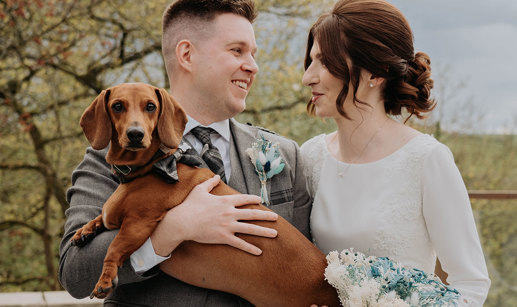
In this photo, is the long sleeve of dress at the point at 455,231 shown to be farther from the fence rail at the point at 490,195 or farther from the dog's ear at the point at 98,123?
the fence rail at the point at 490,195

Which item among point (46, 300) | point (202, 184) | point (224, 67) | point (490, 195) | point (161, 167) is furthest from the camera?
point (490, 195)

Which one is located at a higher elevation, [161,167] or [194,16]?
[194,16]

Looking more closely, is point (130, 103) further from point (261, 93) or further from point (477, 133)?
point (477, 133)

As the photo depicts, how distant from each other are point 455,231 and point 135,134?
1447 mm

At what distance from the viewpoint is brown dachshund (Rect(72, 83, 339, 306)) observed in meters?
1.85

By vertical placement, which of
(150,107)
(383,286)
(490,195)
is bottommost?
(490,195)

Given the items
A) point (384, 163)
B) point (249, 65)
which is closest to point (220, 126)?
point (249, 65)

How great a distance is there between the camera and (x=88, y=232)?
200cm

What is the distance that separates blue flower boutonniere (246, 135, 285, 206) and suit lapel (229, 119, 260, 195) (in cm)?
3

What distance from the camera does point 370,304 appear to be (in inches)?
76.2

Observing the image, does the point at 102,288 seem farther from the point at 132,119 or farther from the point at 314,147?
the point at 314,147

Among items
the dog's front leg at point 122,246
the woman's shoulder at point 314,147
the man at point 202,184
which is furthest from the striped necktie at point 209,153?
the woman's shoulder at point 314,147

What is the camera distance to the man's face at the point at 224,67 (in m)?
2.54

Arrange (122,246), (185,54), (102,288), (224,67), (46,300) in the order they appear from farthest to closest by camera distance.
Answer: (46,300) < (185,54) < (224,67) < (122,246) < (102,288)
